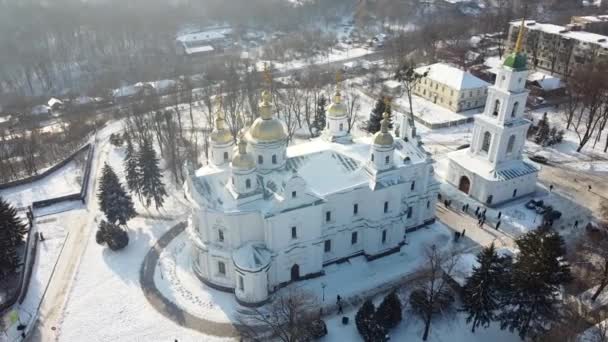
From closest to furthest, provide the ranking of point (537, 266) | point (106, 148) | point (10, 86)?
point (537, 266)
point (106, 148)
point (10, 86)

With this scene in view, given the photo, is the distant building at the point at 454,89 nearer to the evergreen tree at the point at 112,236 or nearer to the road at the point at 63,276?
the road at the point at 63,276

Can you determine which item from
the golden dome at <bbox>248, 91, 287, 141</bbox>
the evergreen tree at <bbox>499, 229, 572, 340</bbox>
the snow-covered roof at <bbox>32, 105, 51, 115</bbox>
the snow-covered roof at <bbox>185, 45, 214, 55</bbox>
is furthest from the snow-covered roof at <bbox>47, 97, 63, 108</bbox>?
the evergreen tree at <bbox>499, 229, 572, 340</bbox>

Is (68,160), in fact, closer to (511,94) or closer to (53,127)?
(53,127)

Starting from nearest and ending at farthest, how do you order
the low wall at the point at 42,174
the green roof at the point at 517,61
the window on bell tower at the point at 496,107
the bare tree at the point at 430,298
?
the bare tree at the point at 430,298, the green roof at the point at 517,61, the window on bell tower at the point at 496,107, the low wall at the point at 42,174

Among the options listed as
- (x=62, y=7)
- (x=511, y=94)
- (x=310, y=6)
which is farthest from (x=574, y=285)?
(x=62, y=7)

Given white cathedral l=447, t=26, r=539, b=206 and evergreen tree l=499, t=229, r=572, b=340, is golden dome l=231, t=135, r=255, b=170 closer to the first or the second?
evergreen tree l=499, t=229, r=572, b=340

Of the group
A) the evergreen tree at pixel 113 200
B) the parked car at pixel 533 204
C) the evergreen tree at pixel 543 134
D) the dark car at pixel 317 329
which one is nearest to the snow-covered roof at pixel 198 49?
the evergreen tree at pixel 113 200
